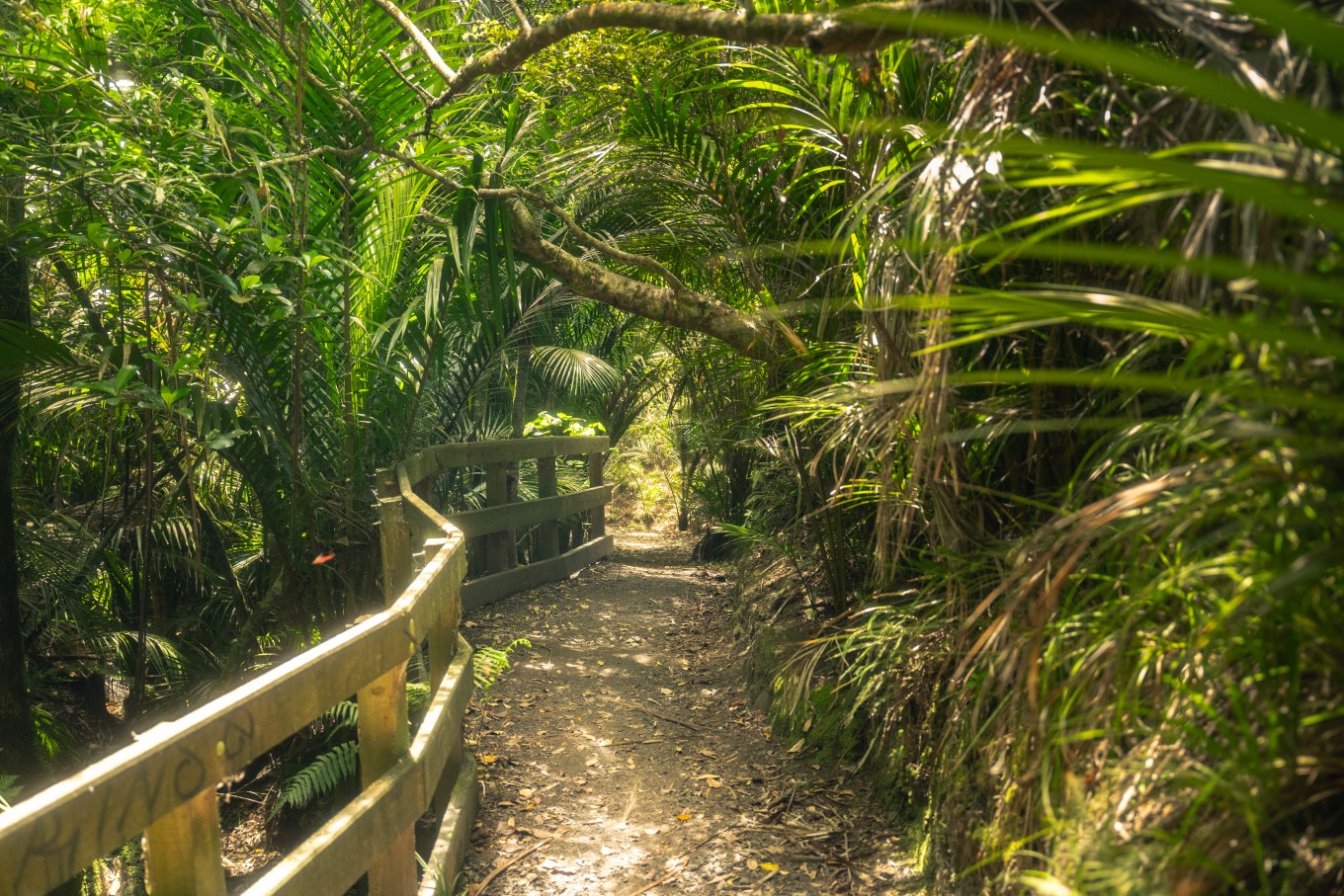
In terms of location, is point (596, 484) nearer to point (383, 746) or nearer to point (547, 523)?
point (547, 523)

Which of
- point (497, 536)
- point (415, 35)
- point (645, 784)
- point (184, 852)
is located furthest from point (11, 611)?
point (497, 536)

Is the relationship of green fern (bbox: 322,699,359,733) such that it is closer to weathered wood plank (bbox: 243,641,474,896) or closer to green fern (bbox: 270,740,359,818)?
green fern (bbox: 270,740,359,818)

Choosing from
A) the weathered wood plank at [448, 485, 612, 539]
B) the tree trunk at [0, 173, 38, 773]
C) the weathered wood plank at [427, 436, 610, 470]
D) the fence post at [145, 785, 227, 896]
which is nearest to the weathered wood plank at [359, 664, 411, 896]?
the fence post at [145, 785, 227, 896]

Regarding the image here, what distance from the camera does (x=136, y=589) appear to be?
607cm

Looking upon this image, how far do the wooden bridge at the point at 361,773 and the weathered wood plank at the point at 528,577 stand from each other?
204cm

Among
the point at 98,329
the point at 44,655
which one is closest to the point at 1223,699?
the point at 98,329

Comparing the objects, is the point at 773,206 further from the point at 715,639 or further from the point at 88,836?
the point at 88,836

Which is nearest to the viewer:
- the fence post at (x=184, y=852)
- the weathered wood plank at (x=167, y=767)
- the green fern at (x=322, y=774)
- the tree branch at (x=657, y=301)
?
the weathered wood plank at (x=167, y=767)

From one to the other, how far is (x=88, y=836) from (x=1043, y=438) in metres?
2.51

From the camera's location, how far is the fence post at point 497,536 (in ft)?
25.6

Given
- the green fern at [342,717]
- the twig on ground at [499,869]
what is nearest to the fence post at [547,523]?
the green fern at [342,717]

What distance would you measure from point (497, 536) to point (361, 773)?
16.2 ft

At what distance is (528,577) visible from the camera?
27.0 ft

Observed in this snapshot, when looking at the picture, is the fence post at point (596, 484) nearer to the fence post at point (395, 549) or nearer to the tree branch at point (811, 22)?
the fence post at point (395, 549)
